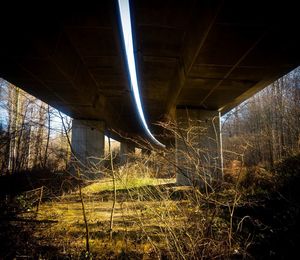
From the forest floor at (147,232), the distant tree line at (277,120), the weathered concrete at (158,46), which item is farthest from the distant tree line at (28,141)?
the distant tree line at (277,120)

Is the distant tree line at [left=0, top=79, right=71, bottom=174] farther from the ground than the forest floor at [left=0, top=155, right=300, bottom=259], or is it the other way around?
the distant tree line at [left=0, top=79, right=71, bottom=174]

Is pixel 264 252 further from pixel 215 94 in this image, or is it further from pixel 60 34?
pixel 215 94

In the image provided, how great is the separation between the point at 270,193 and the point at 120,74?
6.95m

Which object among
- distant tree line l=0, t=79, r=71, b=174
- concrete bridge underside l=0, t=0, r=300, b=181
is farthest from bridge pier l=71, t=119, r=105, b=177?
concrete bridge underside l=0, t=0, r=300, b=181

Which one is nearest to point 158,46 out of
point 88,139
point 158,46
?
point 158,46

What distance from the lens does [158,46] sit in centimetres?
845

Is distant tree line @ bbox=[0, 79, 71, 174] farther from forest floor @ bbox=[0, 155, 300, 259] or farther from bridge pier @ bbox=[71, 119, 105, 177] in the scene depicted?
forest floor @ bbox=[0, 155, 300, 259]

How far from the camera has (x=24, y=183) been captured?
34.4 ft

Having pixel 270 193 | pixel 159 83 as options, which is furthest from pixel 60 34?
pixel 270 193

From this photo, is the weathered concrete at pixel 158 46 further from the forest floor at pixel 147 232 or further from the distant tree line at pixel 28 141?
the forest floor at pixel 147 232

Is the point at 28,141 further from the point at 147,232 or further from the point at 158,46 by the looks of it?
the point at 147,232

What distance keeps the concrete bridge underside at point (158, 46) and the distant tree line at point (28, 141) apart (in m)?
1.37

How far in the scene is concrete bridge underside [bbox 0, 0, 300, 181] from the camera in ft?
20.7

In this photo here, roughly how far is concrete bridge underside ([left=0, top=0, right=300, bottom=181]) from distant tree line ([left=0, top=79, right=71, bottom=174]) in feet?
4.51
